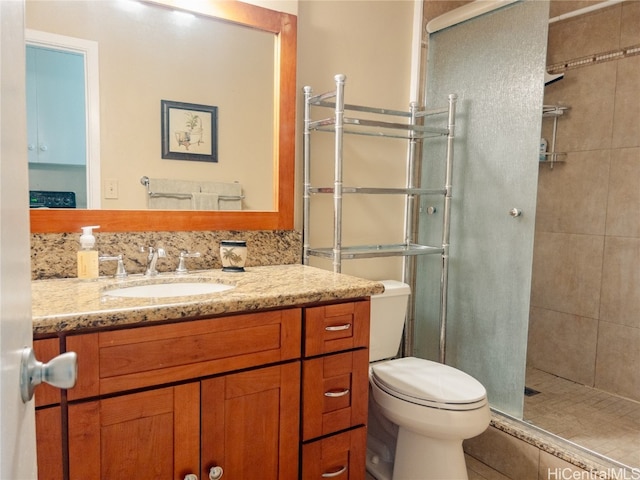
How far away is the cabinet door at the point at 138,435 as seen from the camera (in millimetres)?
1006

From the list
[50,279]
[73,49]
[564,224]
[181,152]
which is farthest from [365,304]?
[564,224]

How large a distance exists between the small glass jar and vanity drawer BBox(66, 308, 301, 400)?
0.43 metres

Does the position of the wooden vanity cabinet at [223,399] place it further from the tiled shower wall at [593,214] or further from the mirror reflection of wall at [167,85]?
the tiled shower wall at [593,214]

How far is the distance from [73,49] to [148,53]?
23 cm

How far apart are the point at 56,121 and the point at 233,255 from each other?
681 mm

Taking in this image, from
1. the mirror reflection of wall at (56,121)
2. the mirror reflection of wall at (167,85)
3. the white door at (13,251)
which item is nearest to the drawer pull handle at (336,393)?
the mirror reflection of wall at (167,85)

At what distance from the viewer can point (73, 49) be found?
1434 millimetres

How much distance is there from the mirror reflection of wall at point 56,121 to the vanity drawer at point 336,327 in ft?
2.68

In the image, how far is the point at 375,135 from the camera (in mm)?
2053

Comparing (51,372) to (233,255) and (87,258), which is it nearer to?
(87,258)

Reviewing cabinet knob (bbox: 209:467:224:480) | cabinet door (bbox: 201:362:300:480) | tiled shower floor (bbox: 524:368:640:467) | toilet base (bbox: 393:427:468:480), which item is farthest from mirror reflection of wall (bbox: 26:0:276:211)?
tiled shower floor (bbox: 524:368:640:467)

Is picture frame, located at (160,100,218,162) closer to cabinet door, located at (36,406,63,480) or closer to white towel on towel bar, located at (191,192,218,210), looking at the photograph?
white towel on towel bar, located at (191,192,218,210)

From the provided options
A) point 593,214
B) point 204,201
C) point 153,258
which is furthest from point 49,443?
point 593,214

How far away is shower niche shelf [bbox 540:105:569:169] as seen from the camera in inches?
100
